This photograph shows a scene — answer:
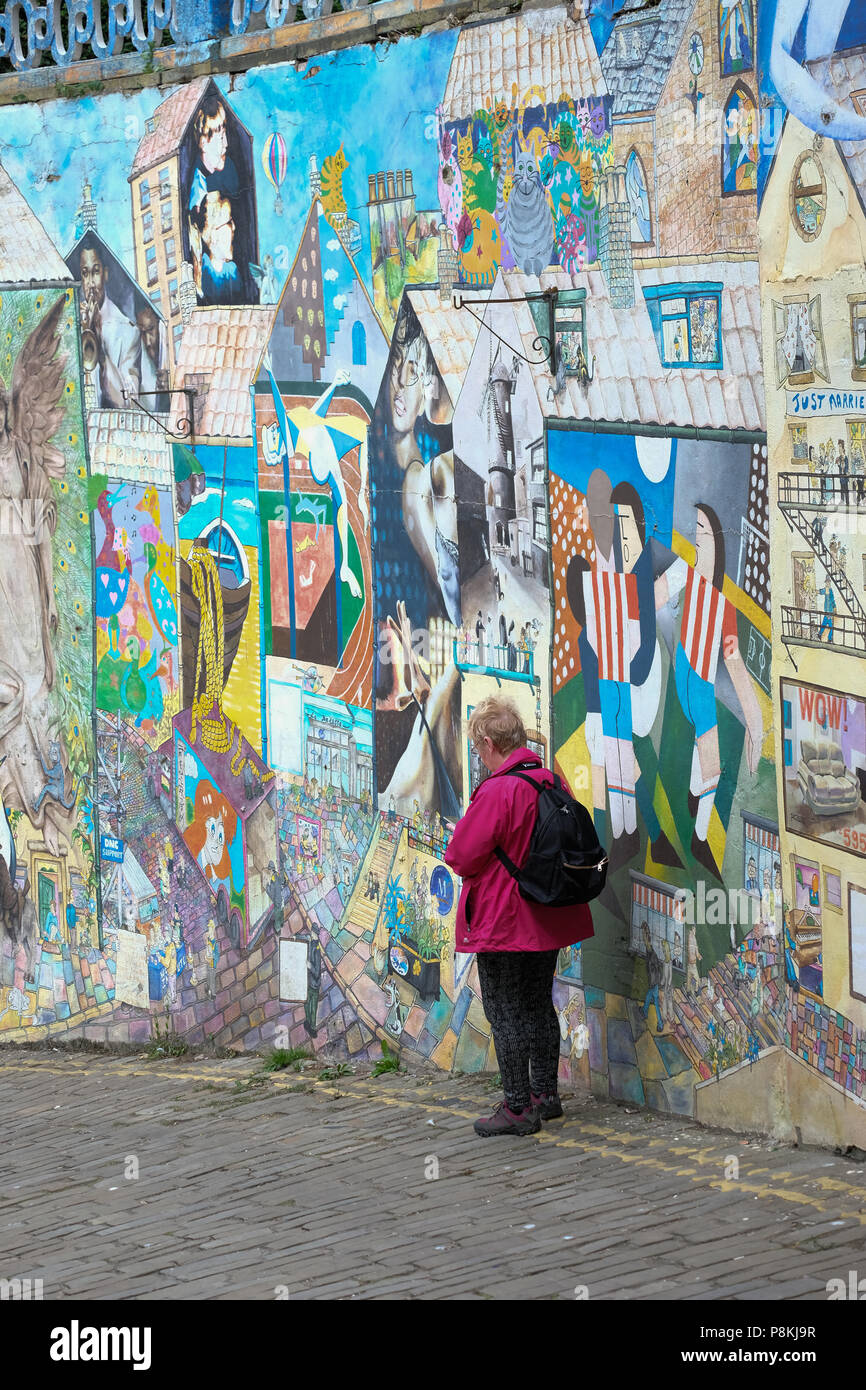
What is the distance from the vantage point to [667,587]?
6.78 m

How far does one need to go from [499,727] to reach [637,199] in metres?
2.08

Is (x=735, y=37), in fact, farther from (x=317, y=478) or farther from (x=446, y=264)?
(x=317, y=478)

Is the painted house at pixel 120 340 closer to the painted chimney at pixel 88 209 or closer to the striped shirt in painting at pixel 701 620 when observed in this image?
the painted chimney at pixel 88 209

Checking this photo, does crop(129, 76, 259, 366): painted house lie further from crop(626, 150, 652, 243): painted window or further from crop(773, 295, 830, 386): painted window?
crop(773, 295, 830, 386): painted window

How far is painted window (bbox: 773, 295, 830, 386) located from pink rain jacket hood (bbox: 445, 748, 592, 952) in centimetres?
176

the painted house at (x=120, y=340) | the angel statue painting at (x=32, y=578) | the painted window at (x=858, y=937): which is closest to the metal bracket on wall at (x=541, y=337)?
the painted window at (x=858, y=937)

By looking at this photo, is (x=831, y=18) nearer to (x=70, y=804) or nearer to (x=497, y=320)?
(x=497, y=320)

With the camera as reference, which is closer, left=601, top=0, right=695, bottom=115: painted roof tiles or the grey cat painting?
left=601, top=0, right=695, bottom=115: painted roof tiles

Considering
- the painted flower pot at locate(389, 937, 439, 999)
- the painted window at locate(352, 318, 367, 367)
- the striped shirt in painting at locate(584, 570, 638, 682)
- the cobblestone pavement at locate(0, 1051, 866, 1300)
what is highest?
the painted window at locate(352, 318, 367, 367)

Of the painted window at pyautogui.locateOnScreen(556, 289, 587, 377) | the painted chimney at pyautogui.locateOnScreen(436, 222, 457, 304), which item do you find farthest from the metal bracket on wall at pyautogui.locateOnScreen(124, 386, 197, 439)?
the painted window at pyautogui.locateOnScreen(556, 289, 587, 377)

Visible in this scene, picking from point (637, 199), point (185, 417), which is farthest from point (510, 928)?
point (185, 417)

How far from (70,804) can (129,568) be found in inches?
60.5

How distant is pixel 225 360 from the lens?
917 cm

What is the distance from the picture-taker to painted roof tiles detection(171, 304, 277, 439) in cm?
898
